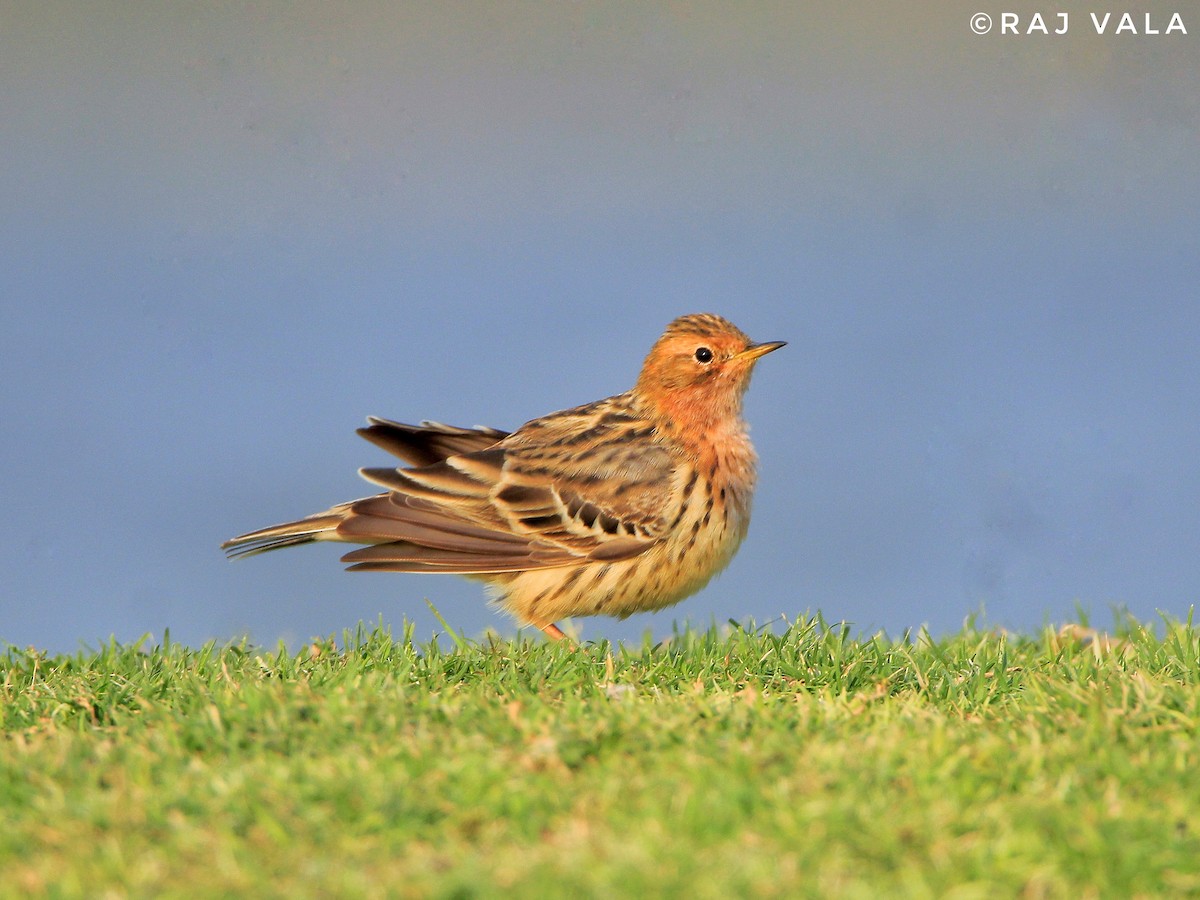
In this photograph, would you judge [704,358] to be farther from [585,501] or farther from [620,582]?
[620,582]

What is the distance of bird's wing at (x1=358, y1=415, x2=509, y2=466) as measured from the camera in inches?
365

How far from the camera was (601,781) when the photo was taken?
5.05 meters

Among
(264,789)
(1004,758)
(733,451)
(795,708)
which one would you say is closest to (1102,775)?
(1004,758)

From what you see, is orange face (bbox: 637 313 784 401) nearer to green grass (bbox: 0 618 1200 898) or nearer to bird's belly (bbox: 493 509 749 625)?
bird's belly (bbox: 493 509 749 625)

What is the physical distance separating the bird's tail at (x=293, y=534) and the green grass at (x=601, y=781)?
127cm

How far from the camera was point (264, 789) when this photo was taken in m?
4.96

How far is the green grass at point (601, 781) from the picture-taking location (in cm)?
434

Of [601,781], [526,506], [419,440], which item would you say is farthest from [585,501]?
[601,781]

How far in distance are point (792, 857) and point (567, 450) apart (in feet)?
15.8

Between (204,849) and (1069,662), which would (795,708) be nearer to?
(1069,662)

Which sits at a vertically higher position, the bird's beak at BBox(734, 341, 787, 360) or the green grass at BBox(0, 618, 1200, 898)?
the bird's beak at BBox(734, 341, 787, 360)

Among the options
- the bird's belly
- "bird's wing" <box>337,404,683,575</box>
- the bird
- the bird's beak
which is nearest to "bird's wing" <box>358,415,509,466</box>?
the bird

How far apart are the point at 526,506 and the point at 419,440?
3.83 ft

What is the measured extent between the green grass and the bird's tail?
4.17ft
